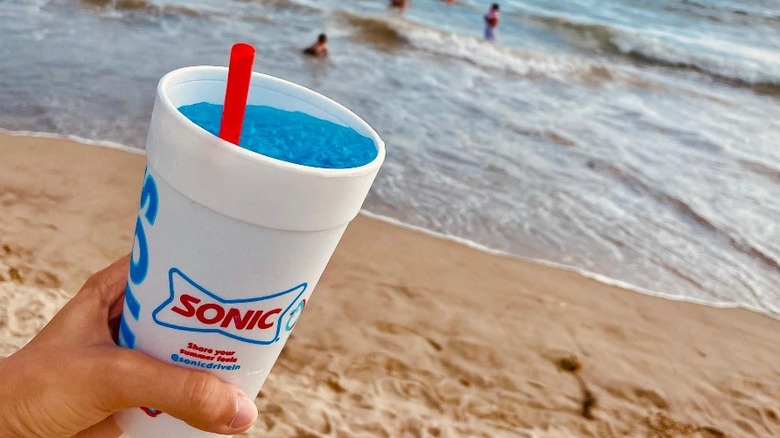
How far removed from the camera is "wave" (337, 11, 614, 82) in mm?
10562

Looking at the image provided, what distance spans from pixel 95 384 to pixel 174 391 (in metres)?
0.18

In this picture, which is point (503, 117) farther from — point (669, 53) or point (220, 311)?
point (669, 53)

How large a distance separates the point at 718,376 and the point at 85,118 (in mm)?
4729

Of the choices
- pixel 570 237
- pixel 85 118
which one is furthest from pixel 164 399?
pixel 85 118

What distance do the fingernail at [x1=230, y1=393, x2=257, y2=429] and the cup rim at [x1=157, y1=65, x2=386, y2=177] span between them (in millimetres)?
513

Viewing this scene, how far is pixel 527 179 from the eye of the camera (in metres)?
5.91

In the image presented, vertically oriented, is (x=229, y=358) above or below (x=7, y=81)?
above

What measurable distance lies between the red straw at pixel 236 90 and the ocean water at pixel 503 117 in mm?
3809

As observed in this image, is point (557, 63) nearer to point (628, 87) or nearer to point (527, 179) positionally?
point (628, 87)

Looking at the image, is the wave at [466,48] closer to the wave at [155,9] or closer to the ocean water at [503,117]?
the ocean water at [503,117]

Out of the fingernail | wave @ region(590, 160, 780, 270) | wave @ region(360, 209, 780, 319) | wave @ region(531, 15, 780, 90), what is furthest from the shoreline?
wave @ region(531, 15, 780, 90)

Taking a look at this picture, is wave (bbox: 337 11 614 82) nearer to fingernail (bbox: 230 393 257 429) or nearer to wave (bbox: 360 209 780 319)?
wave (bbox: 360 209 780 319)

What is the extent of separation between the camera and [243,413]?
1.38 meters

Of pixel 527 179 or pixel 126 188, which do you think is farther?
pixel 527 179
